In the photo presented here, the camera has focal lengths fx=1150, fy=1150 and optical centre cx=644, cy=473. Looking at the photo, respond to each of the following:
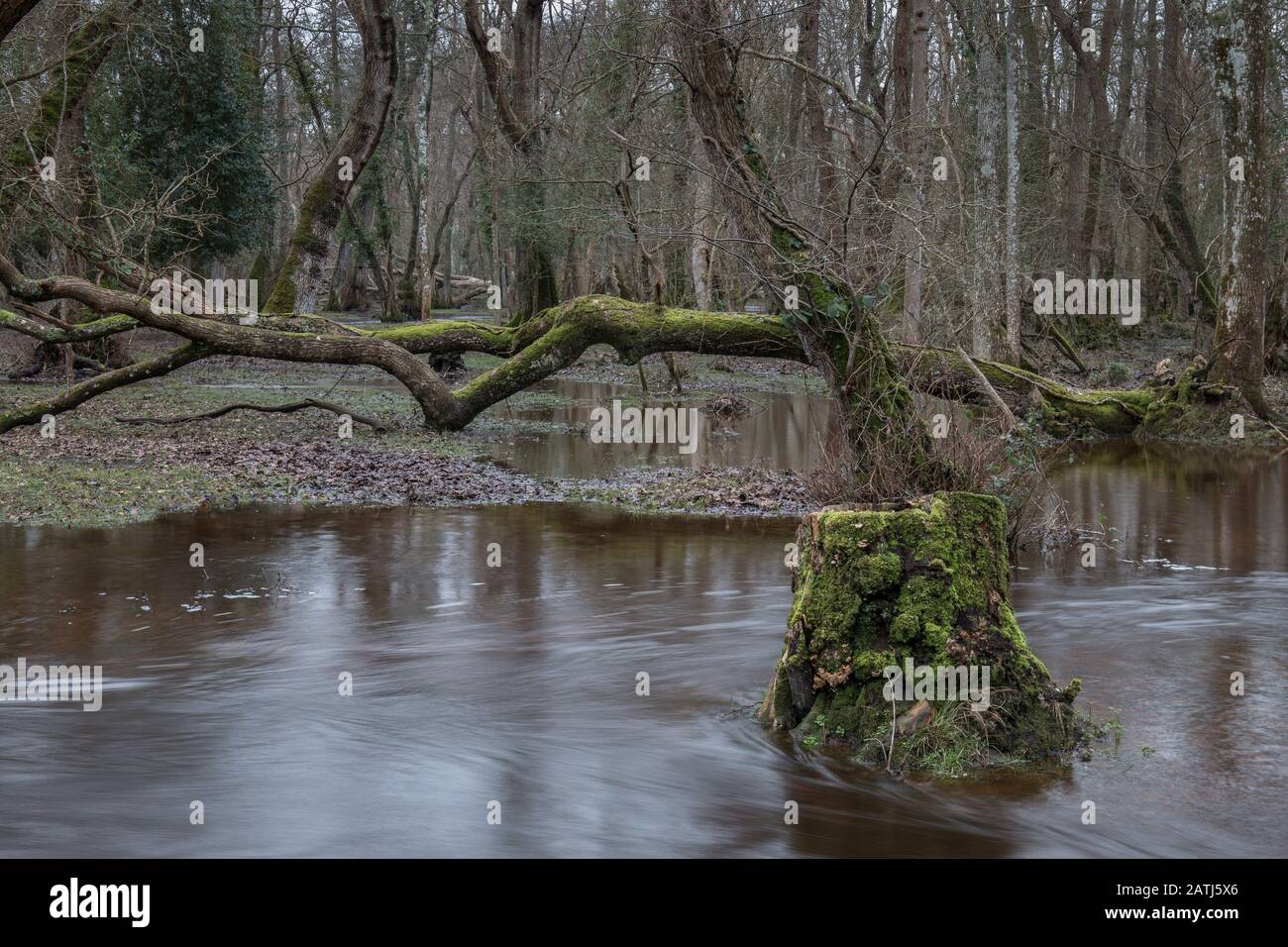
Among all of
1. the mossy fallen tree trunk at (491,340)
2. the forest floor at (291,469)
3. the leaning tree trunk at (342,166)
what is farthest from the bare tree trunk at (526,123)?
the mossy fallen tree trunk at (491,340)

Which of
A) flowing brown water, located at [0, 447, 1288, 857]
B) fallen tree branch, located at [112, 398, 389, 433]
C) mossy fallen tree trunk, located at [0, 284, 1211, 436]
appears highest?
mossy fallen tree trunk, located at [0, 284, 1211, 436]

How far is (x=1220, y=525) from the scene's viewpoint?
13.7m

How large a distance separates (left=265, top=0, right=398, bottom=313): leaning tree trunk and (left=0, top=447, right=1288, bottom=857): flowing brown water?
11345 millimetres

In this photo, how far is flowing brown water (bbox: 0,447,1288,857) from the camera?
5.67 metres

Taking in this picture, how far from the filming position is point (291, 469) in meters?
15.8

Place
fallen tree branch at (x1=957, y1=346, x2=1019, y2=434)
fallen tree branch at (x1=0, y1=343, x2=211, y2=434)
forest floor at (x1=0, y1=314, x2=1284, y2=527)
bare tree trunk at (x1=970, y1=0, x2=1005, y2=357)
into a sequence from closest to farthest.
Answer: fallen tree branch at (x1=957, y1=346, x2=1019, y2=434)
forest floor at (x1=0, y1=314, x2=1284, y2=527)
fallen tree branch at (x1=0, y1=343, x2=211, y2=434)
bare tree trunk at (x1=970, y1=0, x2=1005, y2=357)

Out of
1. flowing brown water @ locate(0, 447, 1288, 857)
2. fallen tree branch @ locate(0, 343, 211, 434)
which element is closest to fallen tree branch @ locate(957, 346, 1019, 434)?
flowing brown water @ locate(0, 447, 1288, 857)

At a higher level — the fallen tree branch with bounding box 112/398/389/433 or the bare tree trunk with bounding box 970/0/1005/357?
the bare tree trunk with bounding box 970/0/1005/357

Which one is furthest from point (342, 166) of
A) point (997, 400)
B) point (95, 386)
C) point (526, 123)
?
point (997, 400)

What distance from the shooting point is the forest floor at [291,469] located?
1350cm

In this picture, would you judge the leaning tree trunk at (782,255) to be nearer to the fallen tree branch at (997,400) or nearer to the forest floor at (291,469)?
the forest floor at (291,469)

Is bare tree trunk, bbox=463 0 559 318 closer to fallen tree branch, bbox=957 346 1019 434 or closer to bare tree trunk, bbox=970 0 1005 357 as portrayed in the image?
bare tree trunk, bbox=970 0 1005 357

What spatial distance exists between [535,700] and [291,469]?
918cm
